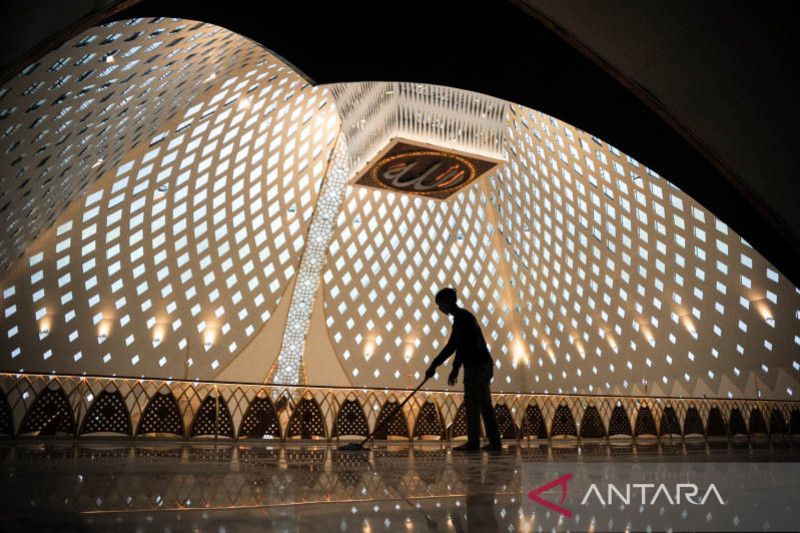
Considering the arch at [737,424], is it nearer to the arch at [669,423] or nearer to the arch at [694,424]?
the arch at [694,424]

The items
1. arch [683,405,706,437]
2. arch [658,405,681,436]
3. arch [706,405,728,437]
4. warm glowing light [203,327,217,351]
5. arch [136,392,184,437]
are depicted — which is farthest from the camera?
warm glowing light [203,327,217,351]

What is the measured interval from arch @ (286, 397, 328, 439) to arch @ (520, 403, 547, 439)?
4.25 m

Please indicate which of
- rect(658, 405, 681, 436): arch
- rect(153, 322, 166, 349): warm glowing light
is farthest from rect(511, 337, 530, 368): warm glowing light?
rect(153, 322, 166, 349): warm glowing light

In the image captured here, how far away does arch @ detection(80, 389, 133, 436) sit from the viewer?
24.8ft

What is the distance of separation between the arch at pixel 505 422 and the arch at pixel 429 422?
1.29 metres

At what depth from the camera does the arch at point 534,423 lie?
10834mm

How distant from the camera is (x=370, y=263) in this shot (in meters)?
23.0

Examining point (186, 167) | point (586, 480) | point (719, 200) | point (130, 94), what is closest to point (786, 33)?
point (719, 200)

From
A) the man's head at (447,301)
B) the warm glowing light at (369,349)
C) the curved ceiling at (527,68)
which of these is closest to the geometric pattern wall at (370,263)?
the warm glowing light at (369,349)

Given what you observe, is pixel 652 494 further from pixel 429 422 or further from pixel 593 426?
pixel 593 426

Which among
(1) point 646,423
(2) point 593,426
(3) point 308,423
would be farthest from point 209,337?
(1) point 646,423

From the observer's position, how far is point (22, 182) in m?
8.99

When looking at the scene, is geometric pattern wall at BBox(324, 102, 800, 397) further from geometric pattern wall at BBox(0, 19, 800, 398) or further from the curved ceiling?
the curved ceiling

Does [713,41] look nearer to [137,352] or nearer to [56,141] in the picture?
[56,141]
